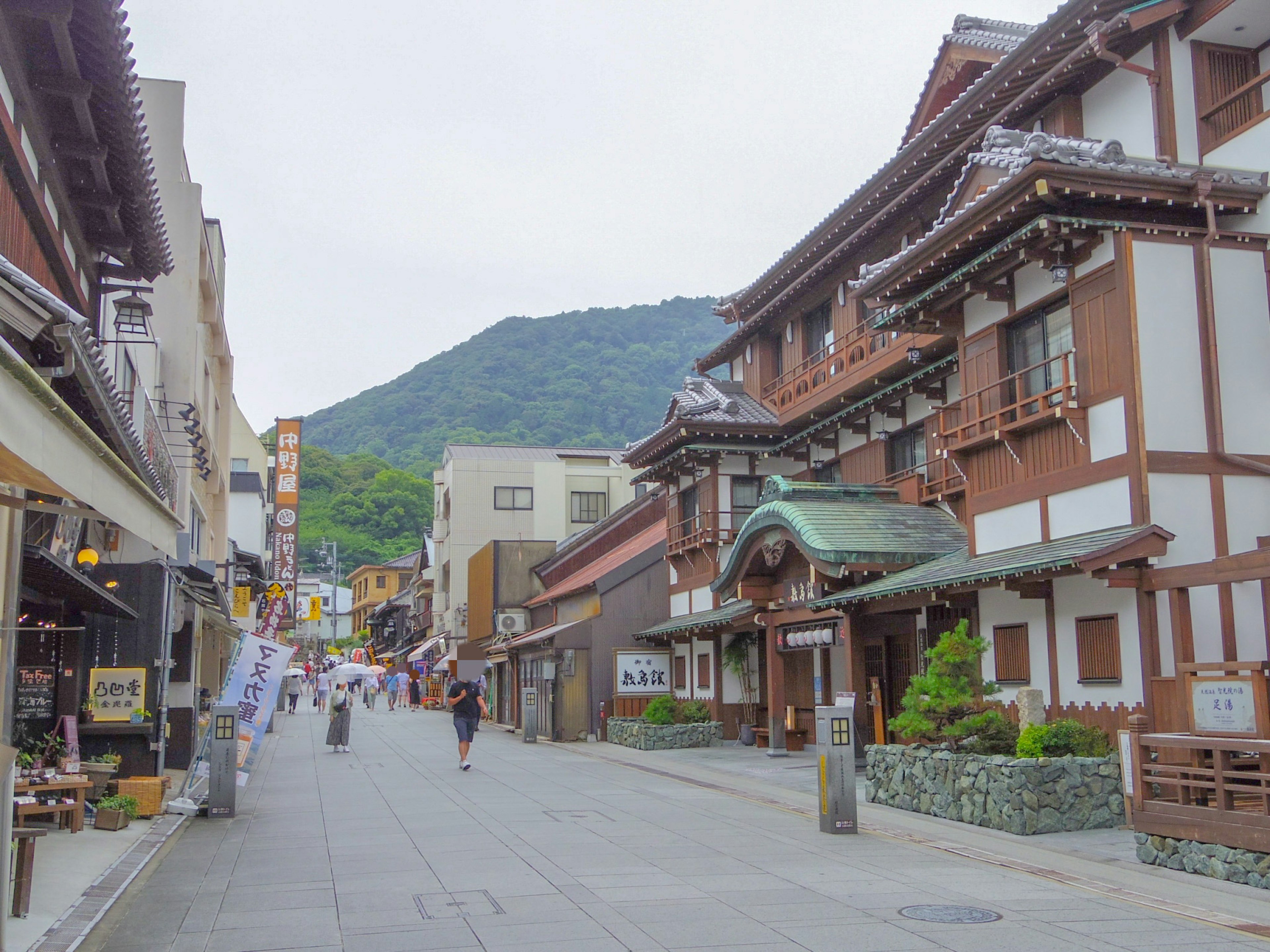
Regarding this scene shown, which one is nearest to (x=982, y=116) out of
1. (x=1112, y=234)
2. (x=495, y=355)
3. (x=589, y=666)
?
(x=1112, y=234)

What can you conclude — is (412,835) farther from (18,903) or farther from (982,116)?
(982,116)

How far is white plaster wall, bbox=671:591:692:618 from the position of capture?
3073 centimetres

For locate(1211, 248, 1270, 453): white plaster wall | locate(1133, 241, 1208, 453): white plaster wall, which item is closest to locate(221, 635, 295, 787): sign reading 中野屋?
locate(1133, 241, 1208, 453): white plaster wall

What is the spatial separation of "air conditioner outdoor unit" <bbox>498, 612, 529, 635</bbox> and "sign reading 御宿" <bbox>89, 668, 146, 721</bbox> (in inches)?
998

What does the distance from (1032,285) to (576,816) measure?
959 cm

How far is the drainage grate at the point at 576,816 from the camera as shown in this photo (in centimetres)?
1464

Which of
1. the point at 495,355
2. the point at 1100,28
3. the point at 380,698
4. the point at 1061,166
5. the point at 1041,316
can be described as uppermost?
the point at 495,355

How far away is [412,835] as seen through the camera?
13.4 m

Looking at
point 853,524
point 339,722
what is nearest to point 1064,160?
point 853,524

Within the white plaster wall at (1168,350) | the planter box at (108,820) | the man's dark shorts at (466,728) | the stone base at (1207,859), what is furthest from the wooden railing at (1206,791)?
the man's dark shorts at (466,728)

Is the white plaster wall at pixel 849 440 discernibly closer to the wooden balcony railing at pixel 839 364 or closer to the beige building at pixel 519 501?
the wooden balcony railing at pixel 839 364

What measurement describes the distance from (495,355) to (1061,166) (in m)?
111

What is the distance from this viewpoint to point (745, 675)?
1125 inches

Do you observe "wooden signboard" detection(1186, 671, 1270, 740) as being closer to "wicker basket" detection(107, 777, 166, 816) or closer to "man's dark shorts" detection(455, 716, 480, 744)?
"wicker basket" detection(107, 777, 166, 816)
